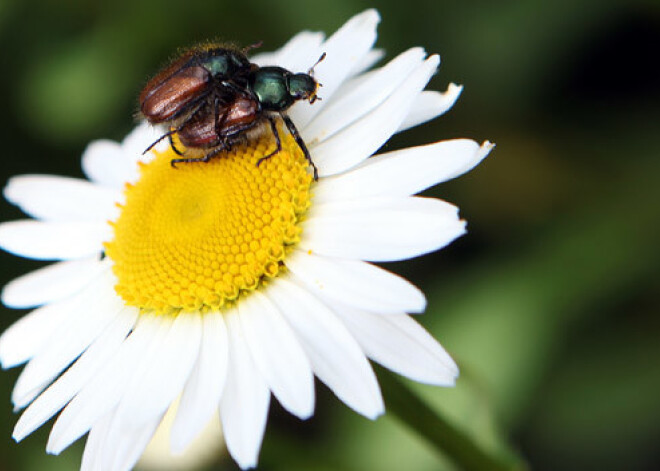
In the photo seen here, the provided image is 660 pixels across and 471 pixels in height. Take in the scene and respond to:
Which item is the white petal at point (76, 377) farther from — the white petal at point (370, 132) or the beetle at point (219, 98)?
the white petal at point (370, 132)

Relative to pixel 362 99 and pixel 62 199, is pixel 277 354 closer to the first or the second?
pixel 362 99

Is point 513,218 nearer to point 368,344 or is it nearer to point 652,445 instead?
point 652,445

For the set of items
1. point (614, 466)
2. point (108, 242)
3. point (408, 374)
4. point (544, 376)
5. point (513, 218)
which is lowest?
point (614, 466)

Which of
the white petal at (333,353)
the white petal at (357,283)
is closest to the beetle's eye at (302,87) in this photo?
the white petal at (357,283)

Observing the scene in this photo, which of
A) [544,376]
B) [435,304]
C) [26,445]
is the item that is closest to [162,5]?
[435,304]

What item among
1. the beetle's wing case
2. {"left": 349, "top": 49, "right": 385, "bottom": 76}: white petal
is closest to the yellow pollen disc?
the beetle's wing case

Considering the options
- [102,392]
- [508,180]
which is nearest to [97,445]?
[102,392]
